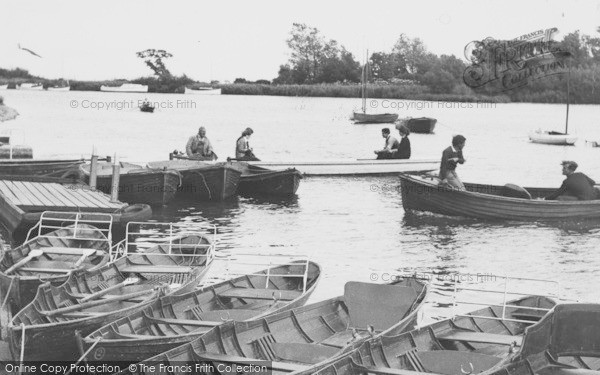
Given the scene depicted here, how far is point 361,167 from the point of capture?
34.1 metres

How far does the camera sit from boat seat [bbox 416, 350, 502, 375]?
10125 mm

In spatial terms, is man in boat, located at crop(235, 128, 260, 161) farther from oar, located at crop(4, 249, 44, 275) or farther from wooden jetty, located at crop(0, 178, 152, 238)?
oar, located at crop(4, 249, 44, 275)

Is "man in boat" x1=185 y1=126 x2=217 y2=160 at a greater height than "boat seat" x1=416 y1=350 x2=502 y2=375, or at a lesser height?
greater

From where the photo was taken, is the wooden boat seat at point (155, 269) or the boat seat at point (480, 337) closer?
the boat seat at point (480, 337)

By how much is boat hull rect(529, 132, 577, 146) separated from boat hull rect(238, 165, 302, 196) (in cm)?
3704

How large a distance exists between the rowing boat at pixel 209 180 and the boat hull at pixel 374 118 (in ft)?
172

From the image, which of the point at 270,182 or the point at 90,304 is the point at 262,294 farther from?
the point at 270,182

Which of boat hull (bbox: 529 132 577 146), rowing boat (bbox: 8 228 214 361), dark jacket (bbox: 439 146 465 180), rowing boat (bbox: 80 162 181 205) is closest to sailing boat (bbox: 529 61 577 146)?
boat hull (bbox: 529 132 577 146)

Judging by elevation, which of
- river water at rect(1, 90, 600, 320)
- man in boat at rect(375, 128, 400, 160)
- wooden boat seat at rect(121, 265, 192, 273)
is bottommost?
river water at rect(1, 90, 600, 320)

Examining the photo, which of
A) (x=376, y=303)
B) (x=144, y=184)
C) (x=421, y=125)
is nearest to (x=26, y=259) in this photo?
(x=376, y=303)

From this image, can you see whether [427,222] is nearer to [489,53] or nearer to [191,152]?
[191,152]

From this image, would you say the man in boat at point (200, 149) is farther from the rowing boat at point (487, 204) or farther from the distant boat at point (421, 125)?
the distant boat at point (421, 125)

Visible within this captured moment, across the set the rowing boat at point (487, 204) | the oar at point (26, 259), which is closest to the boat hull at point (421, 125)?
the rowing boat at point (487, 204)

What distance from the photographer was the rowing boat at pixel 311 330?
9969mm
